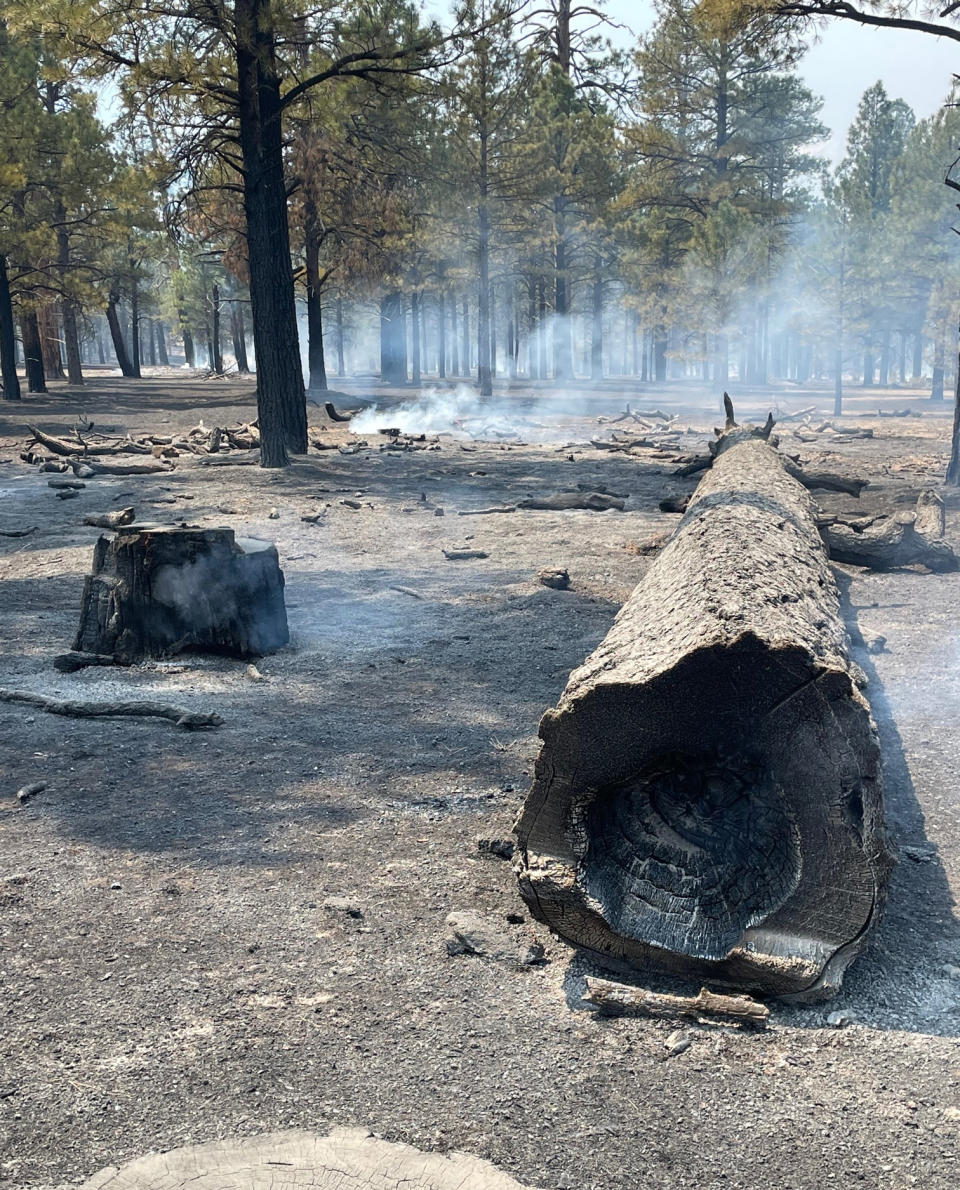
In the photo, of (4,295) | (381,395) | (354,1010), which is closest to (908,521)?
(354,1010)

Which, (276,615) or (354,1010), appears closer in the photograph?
(354,1010)

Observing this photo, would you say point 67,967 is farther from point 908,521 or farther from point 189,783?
point 908,521

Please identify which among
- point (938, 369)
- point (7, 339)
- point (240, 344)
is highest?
point (240, 344)

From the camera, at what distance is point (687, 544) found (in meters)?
5.27

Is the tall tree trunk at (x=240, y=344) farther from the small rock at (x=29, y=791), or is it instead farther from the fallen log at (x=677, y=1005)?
the fallen log at (x=677, y=1005)

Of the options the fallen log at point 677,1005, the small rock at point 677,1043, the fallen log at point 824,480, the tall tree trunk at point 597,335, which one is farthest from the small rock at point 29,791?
the tall tree trunk at point 597,335

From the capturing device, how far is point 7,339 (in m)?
25.9

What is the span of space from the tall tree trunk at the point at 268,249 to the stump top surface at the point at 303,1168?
1295cm

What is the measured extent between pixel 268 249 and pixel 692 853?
13.5m

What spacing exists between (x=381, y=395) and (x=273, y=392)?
18712 mm

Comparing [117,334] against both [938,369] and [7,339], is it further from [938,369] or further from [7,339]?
[938,369]

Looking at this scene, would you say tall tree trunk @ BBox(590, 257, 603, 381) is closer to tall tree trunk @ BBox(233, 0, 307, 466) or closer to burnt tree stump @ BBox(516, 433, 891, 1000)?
→ tall tree trunk @ BBox(233, 0, 307, 466)

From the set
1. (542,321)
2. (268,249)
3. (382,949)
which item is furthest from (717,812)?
(542,321)

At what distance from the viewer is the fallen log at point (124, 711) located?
5031mm
